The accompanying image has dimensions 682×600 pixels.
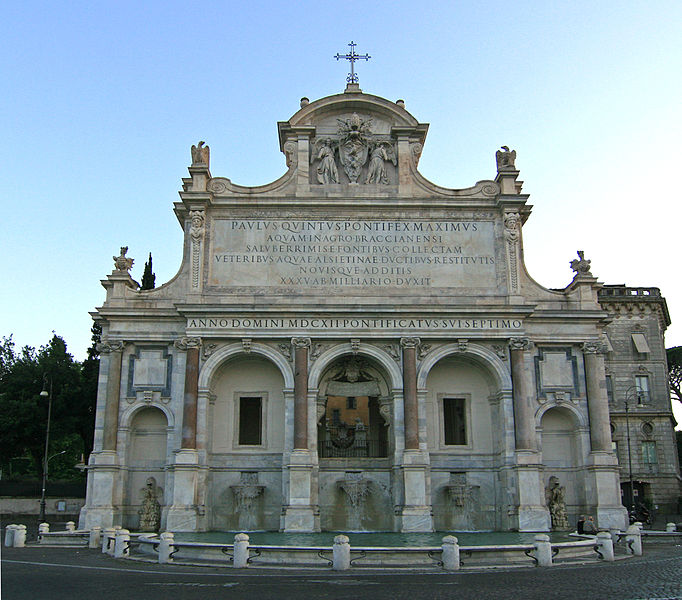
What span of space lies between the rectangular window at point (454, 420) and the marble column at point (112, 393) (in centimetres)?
1406

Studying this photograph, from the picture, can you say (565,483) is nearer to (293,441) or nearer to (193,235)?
(293,441)

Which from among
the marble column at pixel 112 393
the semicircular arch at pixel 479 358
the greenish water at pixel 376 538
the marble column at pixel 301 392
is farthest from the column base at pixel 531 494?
the marble column at pixel 112 393

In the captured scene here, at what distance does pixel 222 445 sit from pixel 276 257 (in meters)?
8.44

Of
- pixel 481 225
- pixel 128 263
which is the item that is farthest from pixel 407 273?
pixel 128 263

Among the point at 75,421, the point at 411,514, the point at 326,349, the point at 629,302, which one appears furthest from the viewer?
the point at 629,302

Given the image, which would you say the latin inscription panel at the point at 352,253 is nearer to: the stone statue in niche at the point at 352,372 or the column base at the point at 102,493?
the stone statue in niche at the point at 352,372

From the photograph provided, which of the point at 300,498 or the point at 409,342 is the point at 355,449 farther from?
the point at 409,342

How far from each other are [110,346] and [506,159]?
1949 centimetres

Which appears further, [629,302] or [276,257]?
[629,302]

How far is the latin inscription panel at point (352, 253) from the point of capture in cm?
3231

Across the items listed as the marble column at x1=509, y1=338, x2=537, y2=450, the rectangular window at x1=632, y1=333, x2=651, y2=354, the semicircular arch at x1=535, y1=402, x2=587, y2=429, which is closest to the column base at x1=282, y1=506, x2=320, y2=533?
the marble column at x1=509, y1=338, x2=537, y2=450

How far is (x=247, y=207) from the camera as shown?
33031mm

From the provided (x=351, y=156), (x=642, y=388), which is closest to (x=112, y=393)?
(x=351, y=156)

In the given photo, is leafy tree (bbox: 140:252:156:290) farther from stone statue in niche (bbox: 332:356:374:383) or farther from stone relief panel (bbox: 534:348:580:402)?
stone relief panel (bbox: 534:348:580:402)
